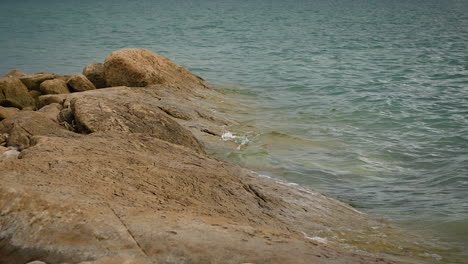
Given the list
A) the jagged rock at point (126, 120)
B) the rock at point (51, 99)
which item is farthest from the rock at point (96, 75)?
the jagged rock at point (126, 120)

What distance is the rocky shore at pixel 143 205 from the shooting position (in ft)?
12.1

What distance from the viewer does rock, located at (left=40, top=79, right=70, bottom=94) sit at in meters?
11.5

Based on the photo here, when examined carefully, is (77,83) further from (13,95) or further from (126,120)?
(126,120)

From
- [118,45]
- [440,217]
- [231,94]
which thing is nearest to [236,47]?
[118,45]

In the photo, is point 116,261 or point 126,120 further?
point 126,120

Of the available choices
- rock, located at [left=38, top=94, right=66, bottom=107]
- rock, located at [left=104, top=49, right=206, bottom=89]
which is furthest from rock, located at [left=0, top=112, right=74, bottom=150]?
rock, located at [left=104, top=49, right=206, bottom=89]

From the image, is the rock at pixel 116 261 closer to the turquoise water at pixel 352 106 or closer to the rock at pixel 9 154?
the rock at pixel 9 154

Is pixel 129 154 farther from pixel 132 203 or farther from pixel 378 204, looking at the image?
pixel 378 204

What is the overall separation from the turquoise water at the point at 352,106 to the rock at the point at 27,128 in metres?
3.23

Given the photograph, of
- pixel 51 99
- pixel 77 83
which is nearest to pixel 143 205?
pixel 51 99

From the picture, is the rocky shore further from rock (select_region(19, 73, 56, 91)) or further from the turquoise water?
rock (select_region(19, 73, 56, 91))

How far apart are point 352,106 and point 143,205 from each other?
35.5 ft

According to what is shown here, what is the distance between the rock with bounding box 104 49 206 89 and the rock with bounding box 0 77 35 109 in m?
1.94

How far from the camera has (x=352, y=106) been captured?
14250 mm
